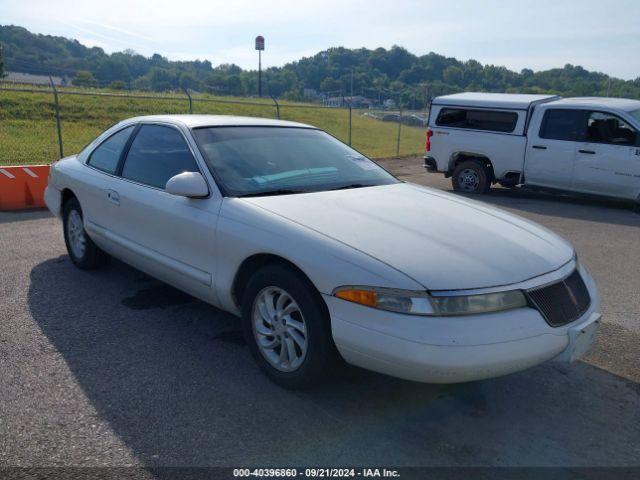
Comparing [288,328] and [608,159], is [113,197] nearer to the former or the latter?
[288,328]

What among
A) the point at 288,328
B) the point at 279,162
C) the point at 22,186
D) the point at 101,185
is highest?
the point at 279,162

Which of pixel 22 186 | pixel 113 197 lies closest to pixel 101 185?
pixel 113 197

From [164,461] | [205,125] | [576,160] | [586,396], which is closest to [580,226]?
[576,160]

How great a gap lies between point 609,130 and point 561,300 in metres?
8.05

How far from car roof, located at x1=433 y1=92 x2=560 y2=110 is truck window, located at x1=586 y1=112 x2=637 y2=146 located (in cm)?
124

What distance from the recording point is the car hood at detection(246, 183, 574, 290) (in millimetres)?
2840

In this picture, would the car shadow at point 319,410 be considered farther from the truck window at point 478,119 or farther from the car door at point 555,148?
the truck window at point 478,119

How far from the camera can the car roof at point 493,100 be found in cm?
1093

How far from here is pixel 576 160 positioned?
1014cm

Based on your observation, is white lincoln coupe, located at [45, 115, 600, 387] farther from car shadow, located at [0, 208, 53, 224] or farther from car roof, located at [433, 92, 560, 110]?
car roof, located at [433, 92, 560, 110]

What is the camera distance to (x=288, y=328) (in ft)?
10.5

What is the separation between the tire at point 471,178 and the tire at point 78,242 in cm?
823

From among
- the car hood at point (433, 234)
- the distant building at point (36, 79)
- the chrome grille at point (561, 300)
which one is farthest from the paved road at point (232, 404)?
the distant building at point (36, 79)

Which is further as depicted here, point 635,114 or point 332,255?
point 635,114
